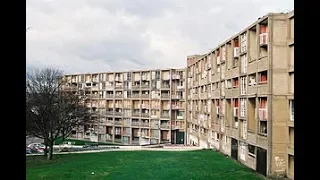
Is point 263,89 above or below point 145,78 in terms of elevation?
below

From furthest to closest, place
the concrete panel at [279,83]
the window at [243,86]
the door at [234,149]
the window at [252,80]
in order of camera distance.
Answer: the door at [234,149]
the window at [243,86]
the window at [252,80]
the concrete panel at [279,83]

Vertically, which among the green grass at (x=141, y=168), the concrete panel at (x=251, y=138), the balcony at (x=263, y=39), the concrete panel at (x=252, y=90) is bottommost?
the green grass at (x=141, y=168)

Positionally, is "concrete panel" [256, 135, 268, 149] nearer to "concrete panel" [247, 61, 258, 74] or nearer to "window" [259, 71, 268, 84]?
"window" [259, 71, 268, 84]

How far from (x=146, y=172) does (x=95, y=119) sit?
3.02m

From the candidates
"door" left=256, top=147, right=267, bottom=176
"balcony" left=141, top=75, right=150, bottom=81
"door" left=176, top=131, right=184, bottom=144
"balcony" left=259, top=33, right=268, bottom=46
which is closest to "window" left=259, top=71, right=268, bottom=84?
"balcony" left=259, top=33, right=268, bottom=46

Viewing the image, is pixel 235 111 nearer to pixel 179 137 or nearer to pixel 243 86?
pixel 243 86

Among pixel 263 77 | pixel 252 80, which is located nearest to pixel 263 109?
pixel 263 77

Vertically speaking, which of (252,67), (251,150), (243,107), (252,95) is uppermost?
(252,67)

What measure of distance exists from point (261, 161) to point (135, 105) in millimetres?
4804

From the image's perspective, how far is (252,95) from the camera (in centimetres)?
366

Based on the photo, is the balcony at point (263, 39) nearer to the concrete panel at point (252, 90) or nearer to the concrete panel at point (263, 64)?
the concrete panel at point (263, 64)

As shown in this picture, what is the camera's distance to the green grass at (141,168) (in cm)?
309

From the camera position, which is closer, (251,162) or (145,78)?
(251,162)

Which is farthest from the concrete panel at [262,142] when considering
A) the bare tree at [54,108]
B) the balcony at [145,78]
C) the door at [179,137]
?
the balcony at [145,78]
